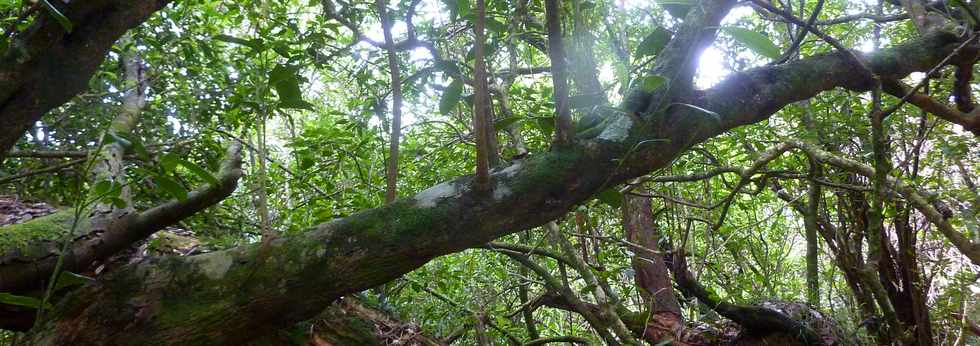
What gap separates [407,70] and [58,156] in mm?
1357

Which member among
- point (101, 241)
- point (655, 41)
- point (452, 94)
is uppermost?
point (655, 41)

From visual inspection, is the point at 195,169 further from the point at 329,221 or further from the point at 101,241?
the point at 101,241

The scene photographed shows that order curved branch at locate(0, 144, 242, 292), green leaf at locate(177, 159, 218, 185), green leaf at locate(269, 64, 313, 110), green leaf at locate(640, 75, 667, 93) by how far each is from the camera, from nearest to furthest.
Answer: green leaf at locate(177, 159, 218, 185) < green leaf at locate(269, 64, 313, 110) < green leaf at locate(640, 75, 667, 93) < curved branch at locate(0, 144, 242, 292)

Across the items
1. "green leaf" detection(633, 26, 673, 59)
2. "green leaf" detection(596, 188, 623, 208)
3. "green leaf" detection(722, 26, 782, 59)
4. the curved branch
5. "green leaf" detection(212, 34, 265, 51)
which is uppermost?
"green leaf" detection(633, 26, 673, 59)

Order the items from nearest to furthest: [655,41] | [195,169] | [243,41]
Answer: [195,169] → [243,41] → [655,41]

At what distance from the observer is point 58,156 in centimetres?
222

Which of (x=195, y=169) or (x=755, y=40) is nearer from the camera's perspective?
(x=195, y=169)

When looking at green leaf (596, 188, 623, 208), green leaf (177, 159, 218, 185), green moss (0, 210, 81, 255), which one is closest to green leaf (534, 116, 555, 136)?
green leaf (596, 188, 623, 208)

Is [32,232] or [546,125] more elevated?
[546,125]

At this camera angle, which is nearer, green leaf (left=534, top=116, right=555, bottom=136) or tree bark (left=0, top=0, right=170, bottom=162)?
tree bark (left=0, top=0, right=170, bottom=162)

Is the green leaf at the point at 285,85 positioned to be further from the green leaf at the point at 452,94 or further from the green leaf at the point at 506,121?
the green leaf at the point at 506,121

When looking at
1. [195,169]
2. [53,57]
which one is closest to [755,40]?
[195,169]

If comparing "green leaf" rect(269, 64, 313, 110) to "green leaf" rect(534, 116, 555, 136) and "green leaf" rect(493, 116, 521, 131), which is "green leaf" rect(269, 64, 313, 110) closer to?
"green leaf" rect(493, 116, 521, 131)

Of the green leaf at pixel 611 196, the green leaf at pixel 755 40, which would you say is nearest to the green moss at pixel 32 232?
the green leaf at pixel 611 196
